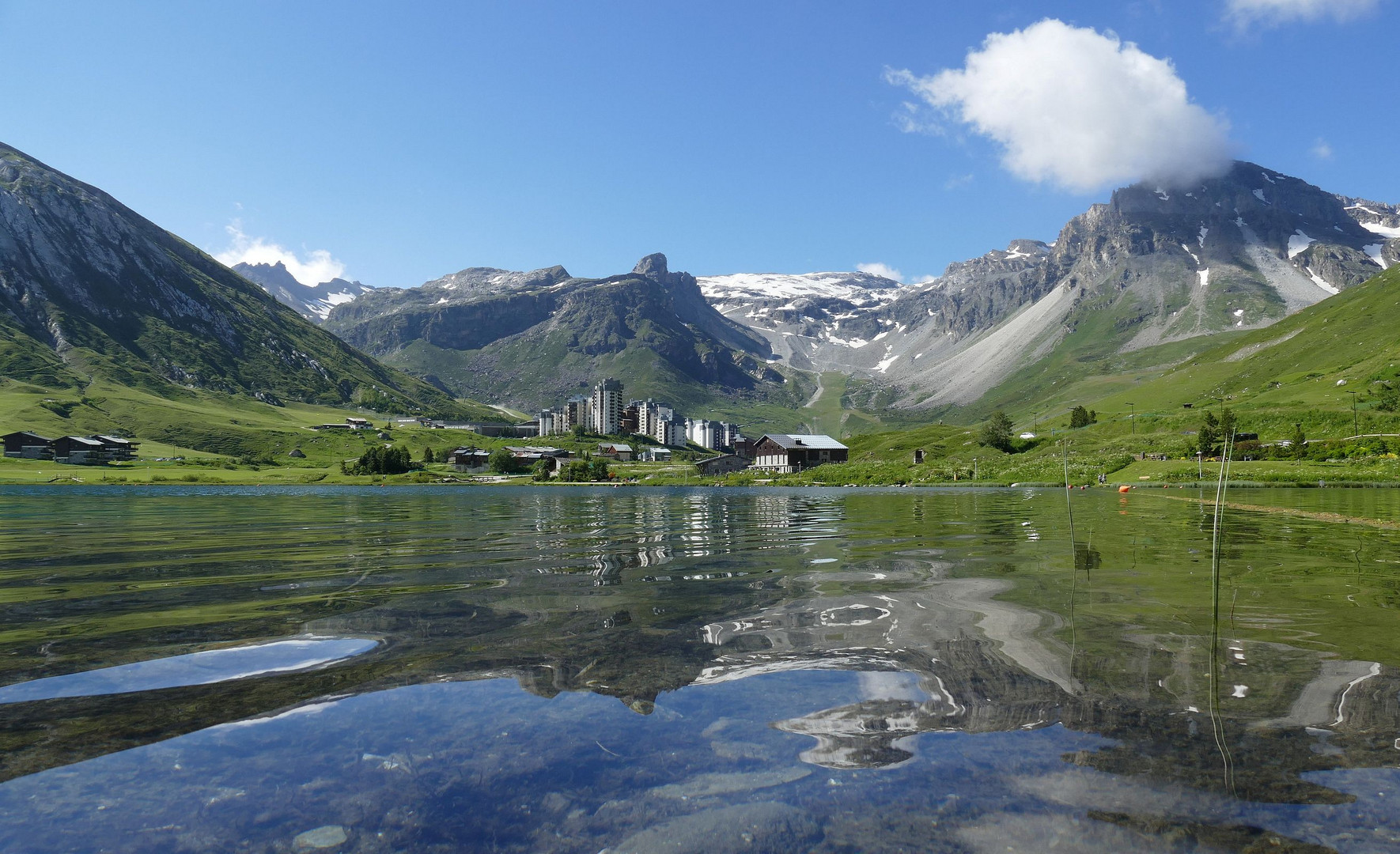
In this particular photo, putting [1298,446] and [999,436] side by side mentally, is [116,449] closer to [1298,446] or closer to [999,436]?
[999,436]

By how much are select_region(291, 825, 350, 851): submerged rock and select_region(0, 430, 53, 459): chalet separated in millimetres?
224859

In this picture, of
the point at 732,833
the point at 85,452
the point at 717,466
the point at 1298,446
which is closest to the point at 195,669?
the point at 732,833

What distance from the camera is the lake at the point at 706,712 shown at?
5582 millimetres

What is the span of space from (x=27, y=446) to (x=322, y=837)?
232 metres

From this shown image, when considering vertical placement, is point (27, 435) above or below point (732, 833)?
above

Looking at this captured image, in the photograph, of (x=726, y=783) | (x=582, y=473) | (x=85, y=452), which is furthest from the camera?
(x=582, y=473)

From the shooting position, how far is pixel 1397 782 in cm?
612

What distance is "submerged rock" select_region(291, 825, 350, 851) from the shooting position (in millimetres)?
5348

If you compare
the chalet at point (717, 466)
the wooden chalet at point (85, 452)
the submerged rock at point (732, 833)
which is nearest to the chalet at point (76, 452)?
the wooden chalet at point (85, 452)

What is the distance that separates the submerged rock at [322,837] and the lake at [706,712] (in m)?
0.04

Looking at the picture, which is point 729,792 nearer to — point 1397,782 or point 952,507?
point 1397,782

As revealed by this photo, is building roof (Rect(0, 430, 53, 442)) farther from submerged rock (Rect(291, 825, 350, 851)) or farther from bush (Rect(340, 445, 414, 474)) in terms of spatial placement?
submerged rock (Rect(291, 825, 350, 851))

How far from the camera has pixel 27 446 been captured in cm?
17425

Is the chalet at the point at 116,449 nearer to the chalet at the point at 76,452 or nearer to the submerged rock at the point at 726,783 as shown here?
the chalet at the point at 76,452
